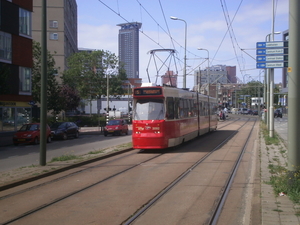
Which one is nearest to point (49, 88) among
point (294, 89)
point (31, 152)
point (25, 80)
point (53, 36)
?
point (25, 80)

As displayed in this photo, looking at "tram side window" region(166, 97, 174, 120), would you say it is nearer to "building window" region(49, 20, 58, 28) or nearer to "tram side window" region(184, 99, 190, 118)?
A: "tram side window" region(184, 99, 190, 118)

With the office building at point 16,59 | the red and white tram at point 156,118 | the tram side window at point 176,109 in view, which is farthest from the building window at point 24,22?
the tram side window at point 176,109

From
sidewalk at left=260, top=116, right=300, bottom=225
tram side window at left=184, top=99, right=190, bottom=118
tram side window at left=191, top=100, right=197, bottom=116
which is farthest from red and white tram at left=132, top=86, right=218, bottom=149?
sidewalk at left=260, top=116, right=300, bottom=225

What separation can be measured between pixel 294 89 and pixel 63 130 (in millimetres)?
23999

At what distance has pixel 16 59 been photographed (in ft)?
106

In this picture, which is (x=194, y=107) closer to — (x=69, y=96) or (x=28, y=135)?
(x=28, y=135)

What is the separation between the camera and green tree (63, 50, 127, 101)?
56.3 meters

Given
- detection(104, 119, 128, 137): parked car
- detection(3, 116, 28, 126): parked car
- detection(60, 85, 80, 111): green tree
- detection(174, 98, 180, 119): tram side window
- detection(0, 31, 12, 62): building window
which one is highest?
detection(0, 31, 12, 62): building window

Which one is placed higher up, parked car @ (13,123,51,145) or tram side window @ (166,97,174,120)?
tram side window @ (166,97,174,120)

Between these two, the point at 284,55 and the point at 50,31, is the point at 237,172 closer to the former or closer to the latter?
the point at 284,55

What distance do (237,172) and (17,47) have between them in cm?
2688

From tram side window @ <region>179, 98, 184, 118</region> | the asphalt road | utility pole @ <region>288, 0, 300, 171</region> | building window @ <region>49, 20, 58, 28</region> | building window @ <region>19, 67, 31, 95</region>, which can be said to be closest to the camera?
utility pole @ <region>288, 0, 300, 171</region>

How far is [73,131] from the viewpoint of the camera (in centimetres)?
3111

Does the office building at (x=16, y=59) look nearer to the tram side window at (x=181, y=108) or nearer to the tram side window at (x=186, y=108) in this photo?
the tram side window at (x=186, y=108)
